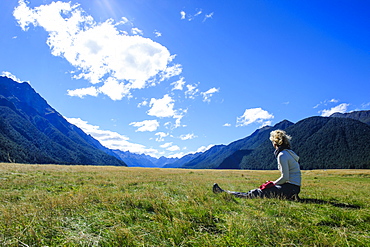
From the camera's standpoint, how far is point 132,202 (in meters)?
6.09

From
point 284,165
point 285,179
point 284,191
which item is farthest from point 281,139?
point 284,191

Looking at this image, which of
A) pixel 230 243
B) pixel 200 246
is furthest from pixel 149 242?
pixel 230 243

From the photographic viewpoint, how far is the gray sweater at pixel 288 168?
7.34m

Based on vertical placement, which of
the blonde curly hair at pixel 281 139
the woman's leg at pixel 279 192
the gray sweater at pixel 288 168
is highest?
the blonde curly hair at pixel 281 139

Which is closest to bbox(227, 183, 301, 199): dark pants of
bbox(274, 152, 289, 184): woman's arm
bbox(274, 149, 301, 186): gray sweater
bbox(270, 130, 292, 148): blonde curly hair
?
bbox(274, 149, 301, 186): gray sweater

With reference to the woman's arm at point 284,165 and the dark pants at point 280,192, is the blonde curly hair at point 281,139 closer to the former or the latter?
the woman's arm at point 284,165

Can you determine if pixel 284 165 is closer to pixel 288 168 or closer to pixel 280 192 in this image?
A: pixel 288 168

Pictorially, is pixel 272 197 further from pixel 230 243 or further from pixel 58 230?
pixel 58 230

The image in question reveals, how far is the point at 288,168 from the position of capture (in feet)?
24.1

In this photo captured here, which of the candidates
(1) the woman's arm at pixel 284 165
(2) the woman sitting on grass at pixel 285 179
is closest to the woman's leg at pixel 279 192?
(2) the woman sitting on grass at pixel 285 179

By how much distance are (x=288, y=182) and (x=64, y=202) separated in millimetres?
8147

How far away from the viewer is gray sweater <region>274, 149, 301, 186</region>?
7.34m

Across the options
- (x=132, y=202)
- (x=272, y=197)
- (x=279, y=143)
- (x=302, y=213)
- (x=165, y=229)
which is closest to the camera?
(x=165, y=229)

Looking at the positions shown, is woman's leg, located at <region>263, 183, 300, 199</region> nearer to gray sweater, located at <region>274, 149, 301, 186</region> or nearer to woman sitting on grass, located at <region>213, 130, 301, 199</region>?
woman sitting on grass, located at <region>213, 130, 301, 199</region>
